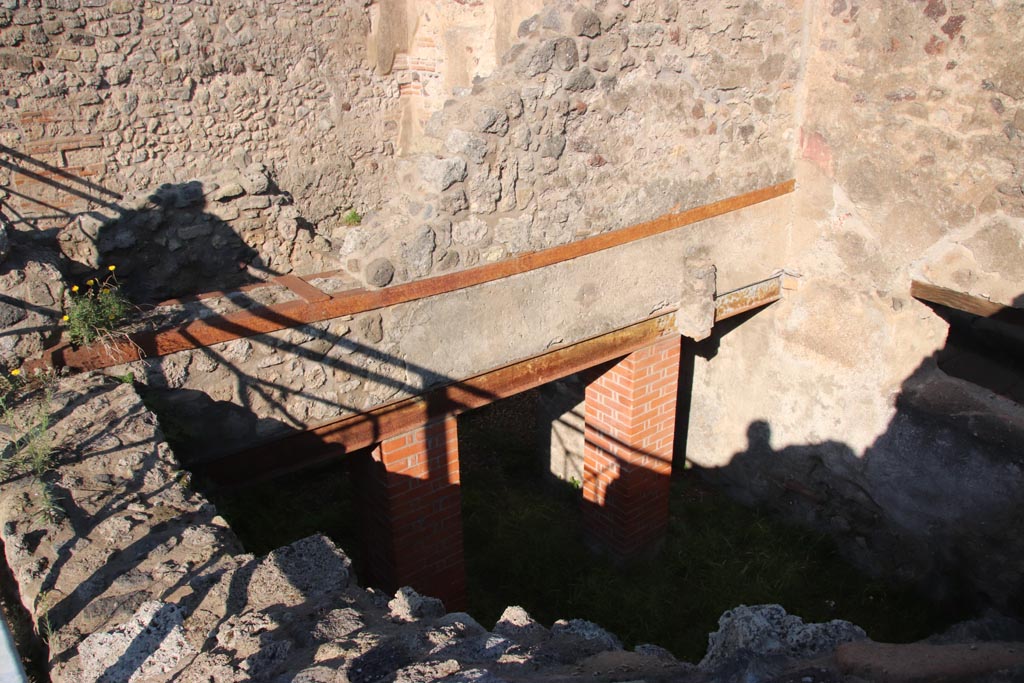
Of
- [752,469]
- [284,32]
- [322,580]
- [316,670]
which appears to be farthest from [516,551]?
[284,32]

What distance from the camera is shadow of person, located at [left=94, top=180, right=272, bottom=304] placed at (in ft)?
13.9

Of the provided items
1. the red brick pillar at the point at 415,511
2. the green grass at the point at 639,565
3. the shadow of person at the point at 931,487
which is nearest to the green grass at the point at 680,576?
the green grass at the point at 639,565

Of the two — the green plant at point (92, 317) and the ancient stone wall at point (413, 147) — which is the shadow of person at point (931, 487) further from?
the green plant at point (92, 317)

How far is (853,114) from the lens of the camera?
4559mm

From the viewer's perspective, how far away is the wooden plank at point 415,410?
3584mm

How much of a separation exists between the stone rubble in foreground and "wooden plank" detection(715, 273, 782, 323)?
125 inches

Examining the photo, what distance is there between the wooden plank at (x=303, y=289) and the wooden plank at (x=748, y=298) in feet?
8.83

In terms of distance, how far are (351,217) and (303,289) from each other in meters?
5.10

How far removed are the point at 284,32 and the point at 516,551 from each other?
5.54 metres

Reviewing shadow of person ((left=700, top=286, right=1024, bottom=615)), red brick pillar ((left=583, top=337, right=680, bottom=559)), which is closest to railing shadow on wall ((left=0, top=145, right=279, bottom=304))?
red brick pillar ((left=583, top=337, right=680, bottom=559))

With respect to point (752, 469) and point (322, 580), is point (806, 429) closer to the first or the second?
point (752, 469)

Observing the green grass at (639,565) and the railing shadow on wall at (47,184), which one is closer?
the green grass at (639,565)

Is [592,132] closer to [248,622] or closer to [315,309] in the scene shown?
[315,309]

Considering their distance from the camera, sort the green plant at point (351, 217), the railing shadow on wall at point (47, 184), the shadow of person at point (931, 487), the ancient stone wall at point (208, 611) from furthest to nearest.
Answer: the green plant at point (351, 217) → the railing shadow on wall at point (47, 184) → the shadow of person at point (931, 487) → the ancient stone wall at point (208, 611)
